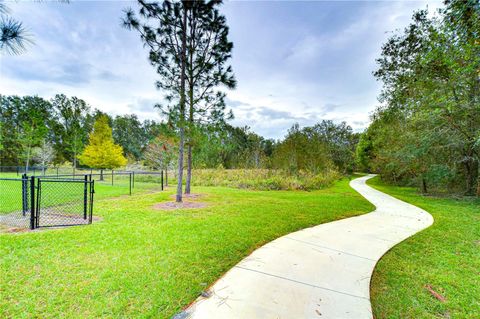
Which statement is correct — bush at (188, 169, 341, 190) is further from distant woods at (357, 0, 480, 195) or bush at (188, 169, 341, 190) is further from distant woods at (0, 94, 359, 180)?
distant woods at (357, 0, 480, 195)

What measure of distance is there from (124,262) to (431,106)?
11.0 meters

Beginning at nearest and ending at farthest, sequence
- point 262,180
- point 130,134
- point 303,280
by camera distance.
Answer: point 303,280, point 262,180, point 130,134

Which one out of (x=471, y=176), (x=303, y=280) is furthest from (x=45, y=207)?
(x=471, y=176)

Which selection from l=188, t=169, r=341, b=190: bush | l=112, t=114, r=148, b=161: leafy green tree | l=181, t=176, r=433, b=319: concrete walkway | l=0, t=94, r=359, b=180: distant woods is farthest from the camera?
l=112, t=114, r=148, b=161: leafy green tree

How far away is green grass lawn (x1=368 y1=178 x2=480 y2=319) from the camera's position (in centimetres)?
209

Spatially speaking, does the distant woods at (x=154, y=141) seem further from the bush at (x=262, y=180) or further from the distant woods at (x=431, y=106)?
the distant woods at (x=431, y=106)

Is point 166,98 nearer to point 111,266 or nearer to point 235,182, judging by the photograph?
point 111,266

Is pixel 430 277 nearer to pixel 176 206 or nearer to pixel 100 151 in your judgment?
pixel 176 206

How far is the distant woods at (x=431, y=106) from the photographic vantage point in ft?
24.3

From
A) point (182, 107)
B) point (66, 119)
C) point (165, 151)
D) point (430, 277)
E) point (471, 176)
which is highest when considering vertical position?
point (66, 119)

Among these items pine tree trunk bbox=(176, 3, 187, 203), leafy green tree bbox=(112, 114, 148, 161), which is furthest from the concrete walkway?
leafy green tree bbox=(112, 114, 148, 161)

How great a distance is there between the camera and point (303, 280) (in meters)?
2.41

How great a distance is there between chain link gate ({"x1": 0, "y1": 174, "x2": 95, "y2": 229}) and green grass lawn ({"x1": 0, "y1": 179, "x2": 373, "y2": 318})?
0.49m

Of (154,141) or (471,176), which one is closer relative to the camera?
(154,141)
